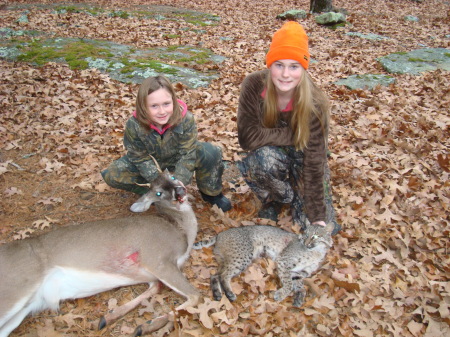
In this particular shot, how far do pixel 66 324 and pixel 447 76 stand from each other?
9764mm

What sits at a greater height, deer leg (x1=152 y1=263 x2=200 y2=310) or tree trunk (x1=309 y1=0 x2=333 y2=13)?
tree trunk (x1=309 y1=0 x2=333 y2=13)

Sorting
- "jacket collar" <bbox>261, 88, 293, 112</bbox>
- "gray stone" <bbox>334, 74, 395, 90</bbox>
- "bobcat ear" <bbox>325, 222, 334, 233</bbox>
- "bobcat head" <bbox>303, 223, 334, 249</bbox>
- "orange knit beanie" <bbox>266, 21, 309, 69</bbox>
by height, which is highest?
"orange knit beanie" <bbox>266, 21, 309, 69</bbox>

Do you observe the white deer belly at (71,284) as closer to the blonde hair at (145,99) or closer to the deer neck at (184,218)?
the deer neck at (184,218)

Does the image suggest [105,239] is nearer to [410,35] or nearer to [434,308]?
[434,308]

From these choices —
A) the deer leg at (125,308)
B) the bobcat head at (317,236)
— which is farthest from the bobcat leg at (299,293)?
the deer leg at (125,308)

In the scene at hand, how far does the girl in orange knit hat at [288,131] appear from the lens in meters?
3.62

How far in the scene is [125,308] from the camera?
10.8ft

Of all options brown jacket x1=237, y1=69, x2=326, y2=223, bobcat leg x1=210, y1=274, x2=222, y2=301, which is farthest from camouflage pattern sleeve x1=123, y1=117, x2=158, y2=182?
bobcat leg x1=210, y1=274, x2=222, y2=301

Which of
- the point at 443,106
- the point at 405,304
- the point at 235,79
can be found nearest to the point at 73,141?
the point at 235,79

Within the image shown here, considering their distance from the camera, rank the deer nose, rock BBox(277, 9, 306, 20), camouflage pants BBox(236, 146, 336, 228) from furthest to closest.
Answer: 1. rock BBox(277, 9, 306, 20)
2. camouflage pants BBox(236, 146, 336, 228)
3. the deer nose

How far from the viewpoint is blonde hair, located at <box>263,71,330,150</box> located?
12.3 feet

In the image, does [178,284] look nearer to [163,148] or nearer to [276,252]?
[276,252]

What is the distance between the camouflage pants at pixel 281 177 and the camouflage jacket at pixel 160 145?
0.79 m

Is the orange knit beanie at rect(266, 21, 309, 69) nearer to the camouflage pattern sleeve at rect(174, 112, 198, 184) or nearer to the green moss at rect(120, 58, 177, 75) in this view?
the camouflage pattern sleeve at rect(174, 112, 198, 184)
